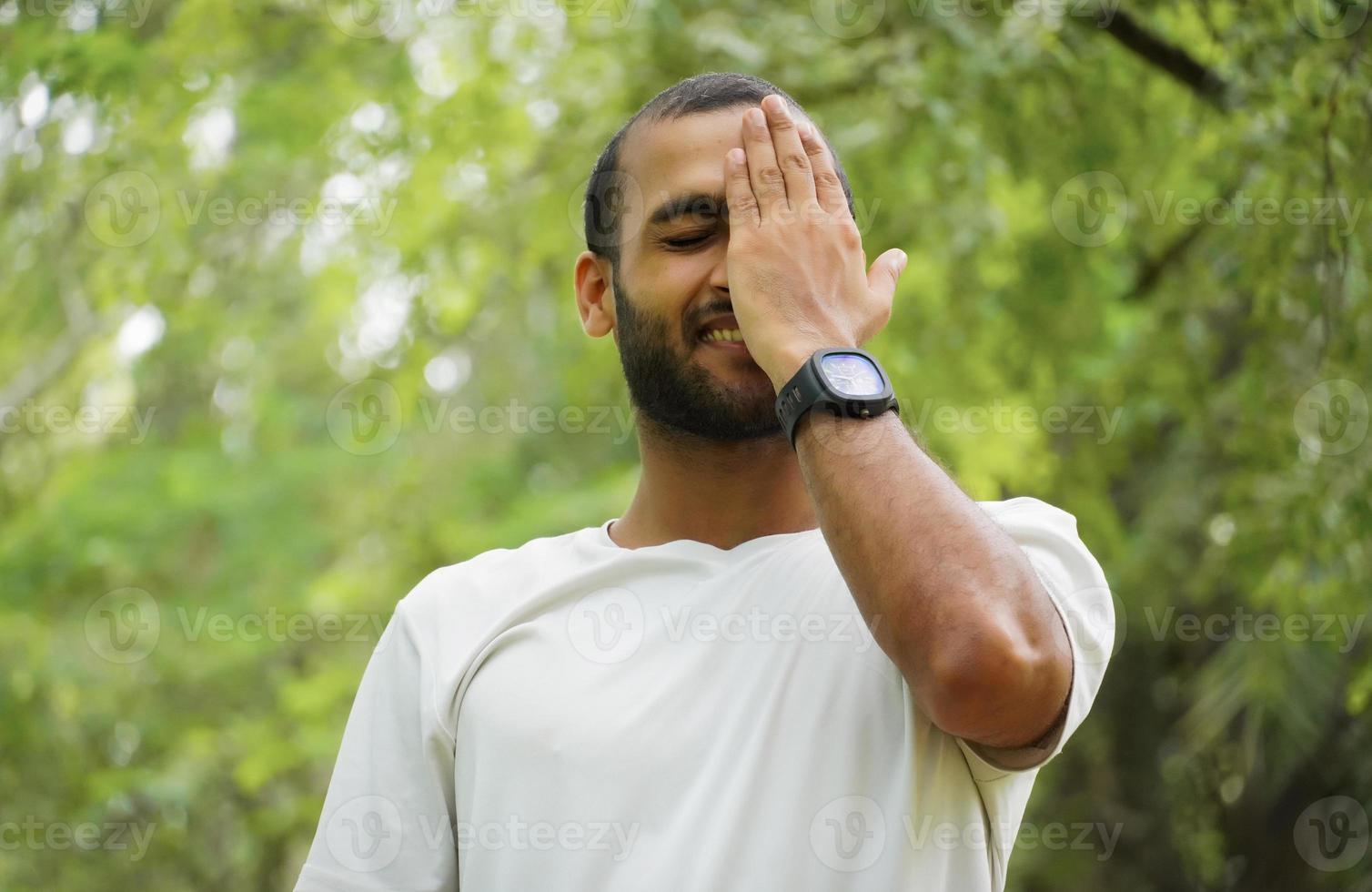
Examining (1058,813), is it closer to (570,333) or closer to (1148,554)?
(1148,554)

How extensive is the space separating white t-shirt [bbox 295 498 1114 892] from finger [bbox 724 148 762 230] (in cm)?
55

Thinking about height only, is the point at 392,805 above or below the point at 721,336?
below

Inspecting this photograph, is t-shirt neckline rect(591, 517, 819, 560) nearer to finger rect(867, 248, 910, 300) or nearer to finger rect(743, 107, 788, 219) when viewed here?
finger rect(867, 248, 910, 300)

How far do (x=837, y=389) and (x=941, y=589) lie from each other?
1.07ft

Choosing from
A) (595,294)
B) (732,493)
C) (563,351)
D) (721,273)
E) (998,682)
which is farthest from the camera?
(563,351)

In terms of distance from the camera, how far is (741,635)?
2.24 meters

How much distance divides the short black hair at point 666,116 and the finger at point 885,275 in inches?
4.2

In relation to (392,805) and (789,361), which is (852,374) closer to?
(789,361)

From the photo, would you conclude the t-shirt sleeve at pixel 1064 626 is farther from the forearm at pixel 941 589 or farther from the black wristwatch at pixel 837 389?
the black wristwatch at pixel 837 389

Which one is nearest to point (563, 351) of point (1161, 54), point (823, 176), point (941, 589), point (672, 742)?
point (1161, 54)

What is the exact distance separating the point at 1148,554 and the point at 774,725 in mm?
7609

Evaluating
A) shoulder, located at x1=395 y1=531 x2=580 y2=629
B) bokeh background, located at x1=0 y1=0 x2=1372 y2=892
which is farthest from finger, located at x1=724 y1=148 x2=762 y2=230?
bokeh background, located at x1=0 y1=0 x2=1372 y2=892

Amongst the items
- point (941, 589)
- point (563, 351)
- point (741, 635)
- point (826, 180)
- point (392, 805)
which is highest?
point (826, 180)

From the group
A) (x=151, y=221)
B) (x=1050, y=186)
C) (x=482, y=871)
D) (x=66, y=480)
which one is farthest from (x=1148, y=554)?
(x=482, y=871)
